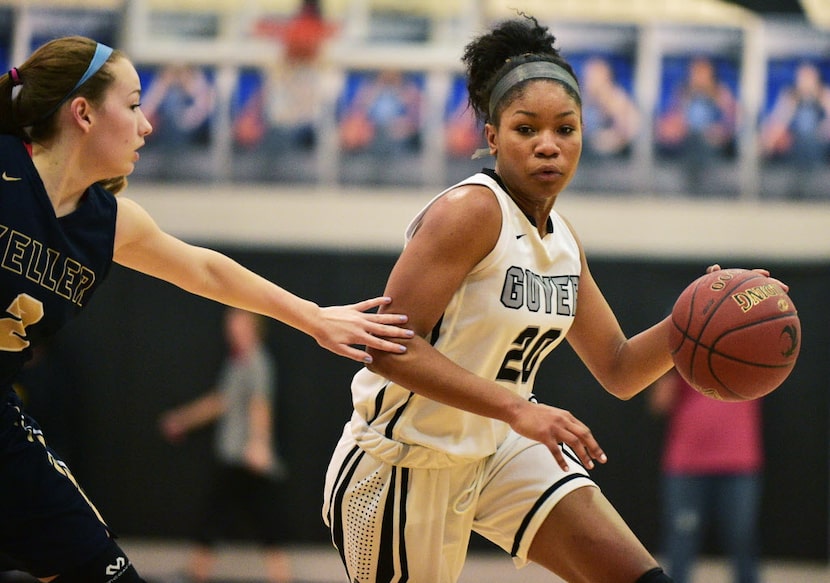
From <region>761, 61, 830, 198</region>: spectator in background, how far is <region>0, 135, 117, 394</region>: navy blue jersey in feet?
25.6

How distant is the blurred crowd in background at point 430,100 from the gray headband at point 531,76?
6.15 meters

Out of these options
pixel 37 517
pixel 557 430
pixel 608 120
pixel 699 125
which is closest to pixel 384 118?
pixel 608 120

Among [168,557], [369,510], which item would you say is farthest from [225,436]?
[369,510]

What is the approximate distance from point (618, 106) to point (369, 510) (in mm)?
7227

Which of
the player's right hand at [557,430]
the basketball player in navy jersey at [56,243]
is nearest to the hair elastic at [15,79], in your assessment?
the basketball player in navy jersey at [56,243]

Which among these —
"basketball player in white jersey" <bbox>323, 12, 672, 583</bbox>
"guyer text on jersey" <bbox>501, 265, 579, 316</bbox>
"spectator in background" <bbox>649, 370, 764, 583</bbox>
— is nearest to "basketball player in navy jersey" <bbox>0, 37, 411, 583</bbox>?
"basketball player in white jersey" <bbox>323, 12, 672, 583</bbox>

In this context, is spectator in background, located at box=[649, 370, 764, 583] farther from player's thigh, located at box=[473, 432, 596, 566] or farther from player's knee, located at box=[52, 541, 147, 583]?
player's knee, located at box=[52, 541, 147, 583]

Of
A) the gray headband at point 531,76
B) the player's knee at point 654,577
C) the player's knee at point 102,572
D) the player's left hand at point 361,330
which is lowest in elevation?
the player's knee at point 102,572

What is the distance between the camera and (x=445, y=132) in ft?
32.1

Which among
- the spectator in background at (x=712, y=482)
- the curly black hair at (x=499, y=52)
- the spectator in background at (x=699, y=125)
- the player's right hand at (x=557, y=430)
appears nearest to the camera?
the player's right hand at (x=557, y=430)

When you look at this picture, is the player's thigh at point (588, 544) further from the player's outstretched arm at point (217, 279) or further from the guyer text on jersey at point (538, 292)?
the player's outstretched arm at point (217, 279)

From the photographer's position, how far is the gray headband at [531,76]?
10.4 ft

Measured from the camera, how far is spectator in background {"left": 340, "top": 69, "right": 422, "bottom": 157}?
9836 mm

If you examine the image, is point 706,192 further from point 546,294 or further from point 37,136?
point 37,136
